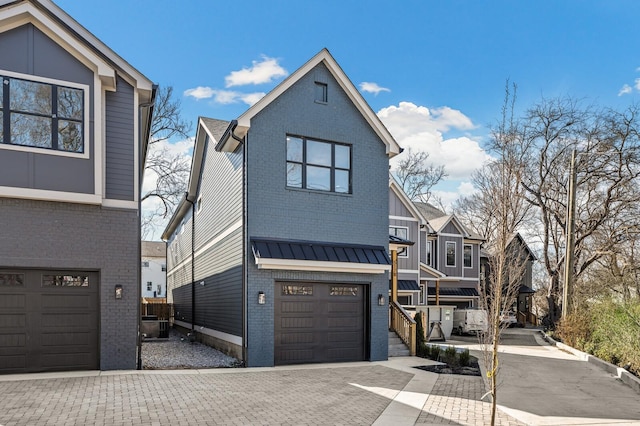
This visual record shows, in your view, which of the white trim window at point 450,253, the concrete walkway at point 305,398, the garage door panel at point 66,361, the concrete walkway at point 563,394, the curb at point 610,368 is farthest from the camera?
the white trim window at point 450,253

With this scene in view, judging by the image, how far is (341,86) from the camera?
1432cm

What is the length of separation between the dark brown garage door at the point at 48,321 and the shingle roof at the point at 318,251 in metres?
3.96

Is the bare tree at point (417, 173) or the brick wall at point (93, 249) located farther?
the bare tree at point (417, 173)

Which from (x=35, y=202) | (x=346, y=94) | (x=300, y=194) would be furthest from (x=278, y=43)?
(x=35, y=202)

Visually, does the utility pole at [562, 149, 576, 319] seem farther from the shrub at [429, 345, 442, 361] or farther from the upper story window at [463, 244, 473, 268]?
the upper story window at [463, 244, 473, 268]

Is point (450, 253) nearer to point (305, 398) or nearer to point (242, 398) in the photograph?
point (305, 398)

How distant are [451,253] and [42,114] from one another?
25.8 meters

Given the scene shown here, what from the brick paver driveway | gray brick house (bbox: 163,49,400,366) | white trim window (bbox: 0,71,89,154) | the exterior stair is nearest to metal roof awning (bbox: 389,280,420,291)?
the exterior stair

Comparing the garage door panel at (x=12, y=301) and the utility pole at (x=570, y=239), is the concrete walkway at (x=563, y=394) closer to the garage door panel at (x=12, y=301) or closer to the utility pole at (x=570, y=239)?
the utility pole at (x=570, y=239)

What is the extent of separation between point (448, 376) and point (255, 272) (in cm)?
531

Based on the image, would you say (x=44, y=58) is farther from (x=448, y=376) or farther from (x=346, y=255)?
(x=448, y=376)

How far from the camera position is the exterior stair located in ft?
50.4

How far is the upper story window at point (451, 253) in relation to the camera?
1249 inches

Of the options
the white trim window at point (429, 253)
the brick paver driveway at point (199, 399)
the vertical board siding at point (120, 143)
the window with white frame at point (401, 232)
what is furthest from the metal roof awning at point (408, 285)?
the vertical board siding at point (120, 143)
